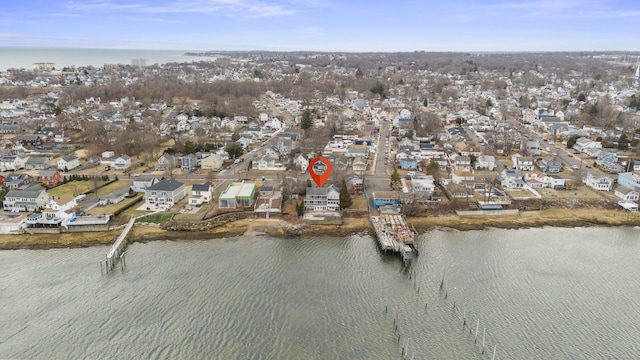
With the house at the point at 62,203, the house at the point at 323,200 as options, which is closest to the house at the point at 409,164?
the house at the point at 323,200

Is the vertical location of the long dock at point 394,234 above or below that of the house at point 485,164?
below

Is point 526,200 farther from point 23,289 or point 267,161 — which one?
Result: point 23,289

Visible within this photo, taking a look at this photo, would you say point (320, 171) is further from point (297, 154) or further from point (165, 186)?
point (165, 186)

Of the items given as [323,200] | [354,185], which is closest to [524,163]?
[354,185]

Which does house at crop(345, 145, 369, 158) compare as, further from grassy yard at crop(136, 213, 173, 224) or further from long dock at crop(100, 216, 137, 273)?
long dock at crop(100, 216, 137, 273)

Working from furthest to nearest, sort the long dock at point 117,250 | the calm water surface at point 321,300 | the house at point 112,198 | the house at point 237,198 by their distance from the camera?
the house at point 112,198 → the house at point 237,198 → the long dock at point 117,250 → the calm water surface at point 321,300

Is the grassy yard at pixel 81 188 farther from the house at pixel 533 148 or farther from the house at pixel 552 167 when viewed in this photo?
the house at pixel 533 148

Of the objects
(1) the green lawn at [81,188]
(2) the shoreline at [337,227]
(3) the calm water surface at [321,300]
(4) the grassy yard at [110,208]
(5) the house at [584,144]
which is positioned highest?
(5) the house at [584,144]

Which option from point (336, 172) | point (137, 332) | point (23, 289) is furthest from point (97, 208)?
point (336, 172)
